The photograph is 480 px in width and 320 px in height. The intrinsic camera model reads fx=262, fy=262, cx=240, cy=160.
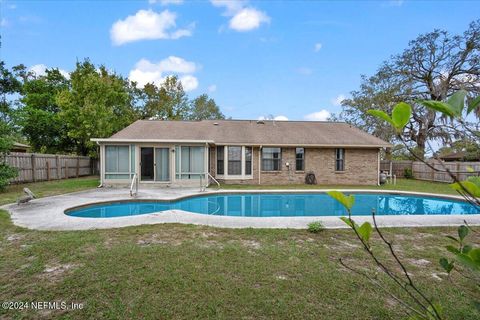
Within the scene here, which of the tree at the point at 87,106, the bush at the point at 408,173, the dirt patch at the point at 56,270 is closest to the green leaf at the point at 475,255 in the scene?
the dirt patch at the point at 56,270

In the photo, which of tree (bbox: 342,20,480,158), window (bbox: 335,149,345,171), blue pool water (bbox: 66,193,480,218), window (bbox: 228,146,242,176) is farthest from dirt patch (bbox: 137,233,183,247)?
tree (bbox: 342,20,480,158)

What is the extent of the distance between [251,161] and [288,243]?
36.1ft

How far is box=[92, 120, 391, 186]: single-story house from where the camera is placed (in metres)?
14.1

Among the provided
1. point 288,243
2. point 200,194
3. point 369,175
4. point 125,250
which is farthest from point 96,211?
point 369,175

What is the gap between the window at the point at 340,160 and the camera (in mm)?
16688

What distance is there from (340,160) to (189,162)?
9.47 meters

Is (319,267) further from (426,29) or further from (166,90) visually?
(166,90)

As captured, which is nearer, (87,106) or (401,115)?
(401,115)

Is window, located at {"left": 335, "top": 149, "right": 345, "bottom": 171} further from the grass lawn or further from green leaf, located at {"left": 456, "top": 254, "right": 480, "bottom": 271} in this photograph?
green leaf, located at {"left": 456, "top": 254, "right": 480, "bottom": 271}

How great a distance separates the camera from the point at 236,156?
52.6 feet

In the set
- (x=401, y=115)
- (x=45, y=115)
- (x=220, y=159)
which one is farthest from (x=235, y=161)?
(x=45, y=115)

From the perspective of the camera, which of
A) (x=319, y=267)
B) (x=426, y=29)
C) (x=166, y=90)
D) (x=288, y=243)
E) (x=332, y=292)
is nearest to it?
(x=332, y=292)

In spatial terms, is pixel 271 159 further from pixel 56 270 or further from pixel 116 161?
pixel 56 270

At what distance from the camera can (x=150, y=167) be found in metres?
14.8
